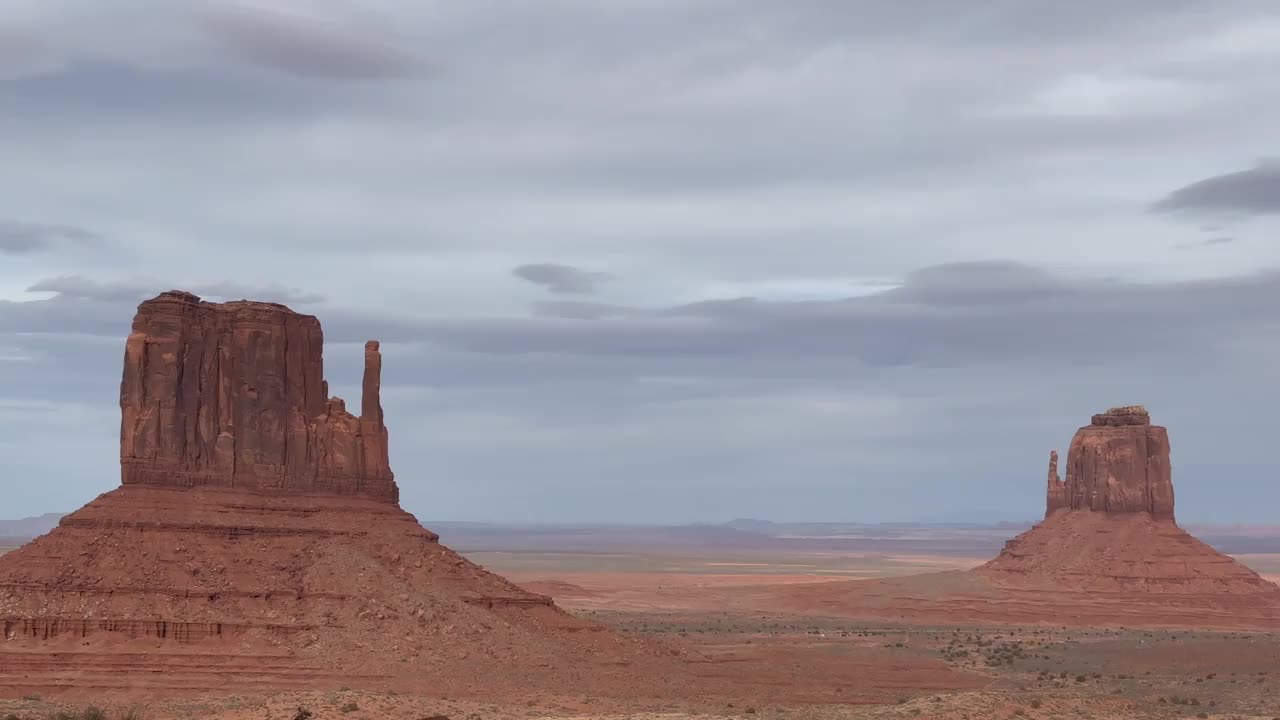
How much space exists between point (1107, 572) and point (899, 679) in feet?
192

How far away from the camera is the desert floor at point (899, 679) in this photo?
2184 inches

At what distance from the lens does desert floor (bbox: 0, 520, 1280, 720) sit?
55.5m

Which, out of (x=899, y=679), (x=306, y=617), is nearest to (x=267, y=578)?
(x=306, y=617)

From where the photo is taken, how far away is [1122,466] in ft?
444

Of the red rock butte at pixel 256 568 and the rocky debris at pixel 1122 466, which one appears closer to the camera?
the red rock butte at pixel 256 568

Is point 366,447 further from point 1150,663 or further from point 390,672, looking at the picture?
point 1150,663

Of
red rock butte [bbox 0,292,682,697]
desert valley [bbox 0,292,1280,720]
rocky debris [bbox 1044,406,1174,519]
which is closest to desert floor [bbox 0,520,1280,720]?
desert valley [bbox 0,292,1280,720]

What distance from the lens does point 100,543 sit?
68.8 metres

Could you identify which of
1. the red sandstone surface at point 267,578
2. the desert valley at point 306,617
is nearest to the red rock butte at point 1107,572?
the desert valley at point 306,617

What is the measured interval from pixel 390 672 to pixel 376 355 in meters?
16.4

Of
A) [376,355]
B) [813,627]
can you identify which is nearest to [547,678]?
[376,355]

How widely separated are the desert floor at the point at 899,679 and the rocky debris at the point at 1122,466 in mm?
17698

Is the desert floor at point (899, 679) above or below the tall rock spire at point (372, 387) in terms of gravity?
below

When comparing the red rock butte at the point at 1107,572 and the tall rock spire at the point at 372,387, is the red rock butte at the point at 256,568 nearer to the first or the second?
the tall rock spire at the point at 372,387
